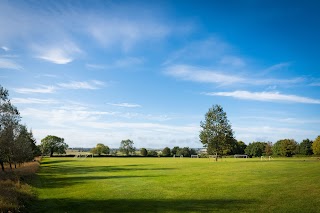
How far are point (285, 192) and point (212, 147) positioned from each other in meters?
77.5

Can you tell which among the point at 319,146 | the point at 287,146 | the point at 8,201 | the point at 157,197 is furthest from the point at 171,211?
the point at 287,146

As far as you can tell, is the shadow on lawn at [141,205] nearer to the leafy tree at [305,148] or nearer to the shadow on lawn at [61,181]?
the shadow on lawn at [61,181]

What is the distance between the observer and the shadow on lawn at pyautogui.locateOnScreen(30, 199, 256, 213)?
22.3m

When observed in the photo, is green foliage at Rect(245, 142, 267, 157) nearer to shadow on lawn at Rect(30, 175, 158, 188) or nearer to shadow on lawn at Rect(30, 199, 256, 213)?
shadow on lawn at Rect(30, 175, 158, 188)

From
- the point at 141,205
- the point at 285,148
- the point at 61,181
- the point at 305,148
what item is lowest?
the point at 61,181

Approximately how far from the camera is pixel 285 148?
161500 mm

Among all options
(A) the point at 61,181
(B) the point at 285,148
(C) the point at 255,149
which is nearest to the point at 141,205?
(A) the point at 61,181

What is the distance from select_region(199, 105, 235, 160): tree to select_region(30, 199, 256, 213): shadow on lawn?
78598mm

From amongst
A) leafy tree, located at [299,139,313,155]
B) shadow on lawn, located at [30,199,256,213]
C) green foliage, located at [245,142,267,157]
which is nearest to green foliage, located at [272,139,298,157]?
leafy tree, located at [299,139,313,155]

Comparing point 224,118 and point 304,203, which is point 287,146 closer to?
point 224,118

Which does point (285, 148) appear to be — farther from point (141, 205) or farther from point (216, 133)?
point (141, 205)

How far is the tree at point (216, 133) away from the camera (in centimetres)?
10231

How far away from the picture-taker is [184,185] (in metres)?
34.6

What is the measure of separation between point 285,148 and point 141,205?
15380 cm
